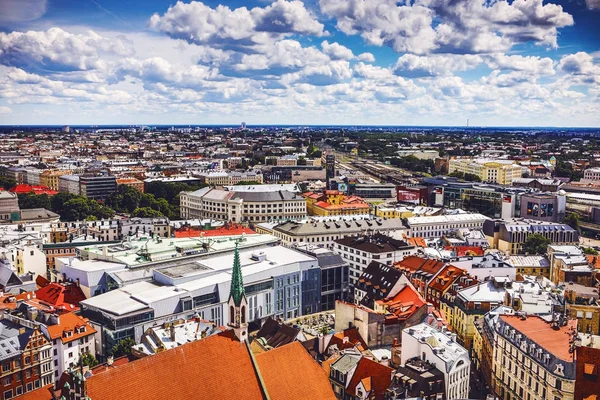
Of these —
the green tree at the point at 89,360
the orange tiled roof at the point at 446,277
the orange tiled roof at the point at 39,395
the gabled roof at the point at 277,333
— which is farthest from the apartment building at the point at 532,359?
the green tree at the point at 89,360

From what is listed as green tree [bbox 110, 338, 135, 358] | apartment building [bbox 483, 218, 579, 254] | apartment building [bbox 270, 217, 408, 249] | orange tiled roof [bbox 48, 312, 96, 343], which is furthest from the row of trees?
green tree [bbox 110, 338, 135, 358]

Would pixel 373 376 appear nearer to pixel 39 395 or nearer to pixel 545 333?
pixel 545 333

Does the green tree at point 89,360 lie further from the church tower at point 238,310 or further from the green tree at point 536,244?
the green tree at point 536,244

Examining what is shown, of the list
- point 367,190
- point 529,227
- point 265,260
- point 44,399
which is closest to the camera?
point 44,399

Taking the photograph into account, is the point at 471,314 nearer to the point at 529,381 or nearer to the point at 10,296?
the point at 529,381

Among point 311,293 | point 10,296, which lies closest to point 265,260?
point 311,293

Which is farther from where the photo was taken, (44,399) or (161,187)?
(161,187)

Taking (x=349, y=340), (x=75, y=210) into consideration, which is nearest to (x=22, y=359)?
(x=349, y=340)
